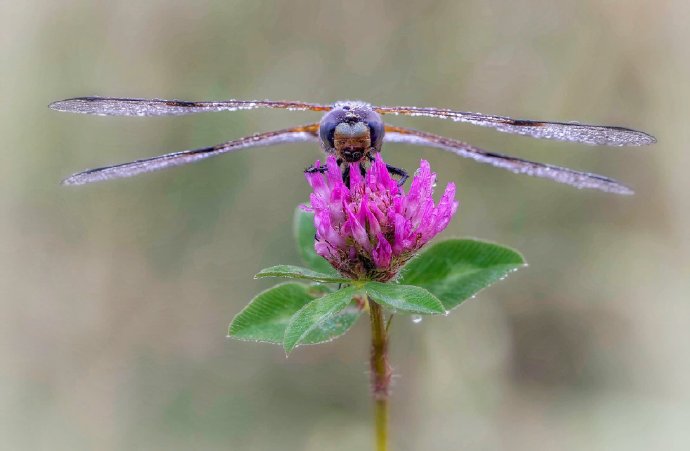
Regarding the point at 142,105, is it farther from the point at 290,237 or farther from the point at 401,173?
the point at 290,237

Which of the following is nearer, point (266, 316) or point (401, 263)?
point (401, 263)

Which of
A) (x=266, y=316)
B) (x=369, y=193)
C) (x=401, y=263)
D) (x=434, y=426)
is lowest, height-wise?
(x=434, y=426)

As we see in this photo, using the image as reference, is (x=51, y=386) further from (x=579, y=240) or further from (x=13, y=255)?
(x=579, y=240)

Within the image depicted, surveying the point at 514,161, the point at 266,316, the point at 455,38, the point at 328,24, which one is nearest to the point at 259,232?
the point at 328,24

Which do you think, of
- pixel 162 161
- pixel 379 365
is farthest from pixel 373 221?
pixel 162 161

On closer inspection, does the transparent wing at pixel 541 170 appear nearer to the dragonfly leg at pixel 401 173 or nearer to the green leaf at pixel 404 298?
the dragonfly leg at pixel 401 173

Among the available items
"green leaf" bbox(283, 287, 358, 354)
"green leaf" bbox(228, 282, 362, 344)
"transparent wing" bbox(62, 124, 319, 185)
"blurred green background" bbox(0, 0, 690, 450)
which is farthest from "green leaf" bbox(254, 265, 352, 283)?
"blurred green background" bbox(0, 0, 690, 450)

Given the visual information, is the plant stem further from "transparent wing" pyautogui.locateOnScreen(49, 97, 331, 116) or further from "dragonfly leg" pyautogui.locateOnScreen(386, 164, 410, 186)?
"transparent wing" pyautogui.locateOnScreen(49, 97, 331, 116)

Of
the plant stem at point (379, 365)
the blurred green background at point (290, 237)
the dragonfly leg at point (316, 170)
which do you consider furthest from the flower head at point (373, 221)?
the blurred green background at point (290, 237)
